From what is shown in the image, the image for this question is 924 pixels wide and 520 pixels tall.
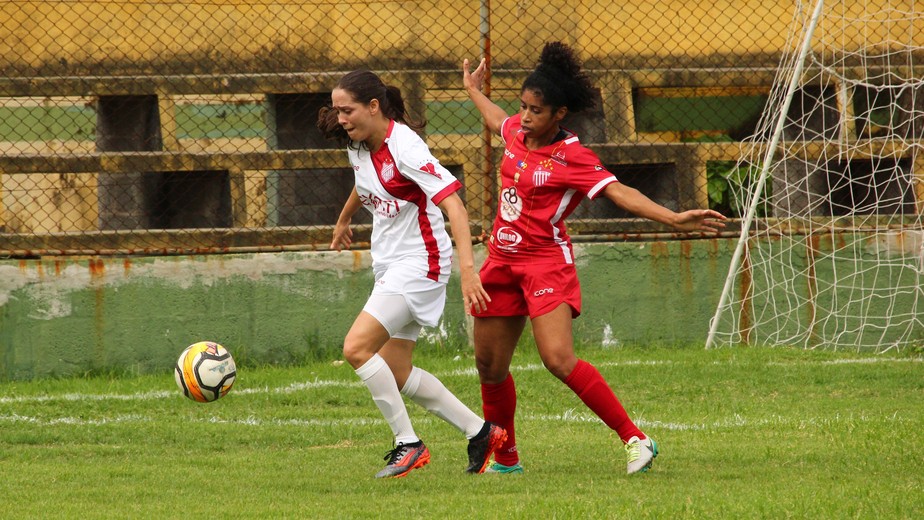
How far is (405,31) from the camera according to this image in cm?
1069

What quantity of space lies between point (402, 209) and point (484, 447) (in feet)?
3.83

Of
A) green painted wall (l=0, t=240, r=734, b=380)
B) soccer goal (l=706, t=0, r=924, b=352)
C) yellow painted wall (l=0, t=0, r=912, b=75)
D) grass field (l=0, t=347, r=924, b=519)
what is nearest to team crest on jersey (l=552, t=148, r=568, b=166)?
grass field (l=0, t=347, r=924, b=519)

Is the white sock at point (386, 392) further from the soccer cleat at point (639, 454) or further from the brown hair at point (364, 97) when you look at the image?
the brown hair at point (364, 97)

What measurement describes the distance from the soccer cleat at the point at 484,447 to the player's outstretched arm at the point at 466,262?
62 centimetres

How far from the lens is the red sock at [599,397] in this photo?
5504mm

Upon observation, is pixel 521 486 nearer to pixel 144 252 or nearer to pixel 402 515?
pixel 402 515

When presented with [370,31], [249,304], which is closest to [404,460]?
[249,304]

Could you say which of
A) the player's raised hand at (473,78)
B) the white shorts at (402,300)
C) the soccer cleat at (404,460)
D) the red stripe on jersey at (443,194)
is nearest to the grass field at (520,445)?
the soccer cleat at (404,460)

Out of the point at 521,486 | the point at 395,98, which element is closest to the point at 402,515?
the point at 521,486

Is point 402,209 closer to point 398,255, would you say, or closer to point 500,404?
point 398,255

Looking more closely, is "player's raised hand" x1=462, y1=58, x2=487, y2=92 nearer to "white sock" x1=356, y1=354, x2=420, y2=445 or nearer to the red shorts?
the red shorts

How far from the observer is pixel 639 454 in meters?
5.44

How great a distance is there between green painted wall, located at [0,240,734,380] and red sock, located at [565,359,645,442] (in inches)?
168

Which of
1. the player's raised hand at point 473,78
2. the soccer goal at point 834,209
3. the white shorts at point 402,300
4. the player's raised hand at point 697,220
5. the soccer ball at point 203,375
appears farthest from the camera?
the soccer goal at point 834,209
